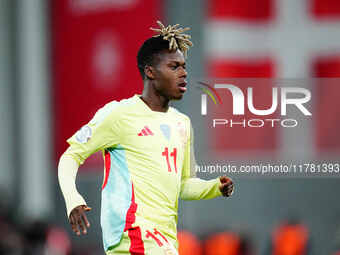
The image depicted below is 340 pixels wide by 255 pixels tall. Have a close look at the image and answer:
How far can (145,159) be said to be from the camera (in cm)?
454

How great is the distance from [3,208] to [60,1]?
13.6 ft

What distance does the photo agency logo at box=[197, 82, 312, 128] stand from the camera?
5215 mm

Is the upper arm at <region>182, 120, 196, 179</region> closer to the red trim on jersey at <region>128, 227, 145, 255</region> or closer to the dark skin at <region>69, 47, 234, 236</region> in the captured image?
the dark skin at <region>69, 47, 234, 236</region>

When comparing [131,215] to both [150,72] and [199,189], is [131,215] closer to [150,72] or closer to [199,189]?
[199,189]

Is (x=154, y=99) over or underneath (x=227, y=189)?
over

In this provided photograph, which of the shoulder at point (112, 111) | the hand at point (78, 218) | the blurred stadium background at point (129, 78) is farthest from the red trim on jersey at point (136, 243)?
the blurred stadium background at point (129, 78)

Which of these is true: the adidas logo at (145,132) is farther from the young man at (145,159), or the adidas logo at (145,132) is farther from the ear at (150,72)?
the ear at (150,72)

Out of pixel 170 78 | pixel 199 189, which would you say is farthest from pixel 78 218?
pixel 170 78

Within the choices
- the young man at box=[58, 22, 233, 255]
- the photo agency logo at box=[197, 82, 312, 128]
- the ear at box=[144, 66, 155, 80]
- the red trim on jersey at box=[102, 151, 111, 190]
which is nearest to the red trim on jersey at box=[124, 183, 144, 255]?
the young man at box=[58, 22, 233, 255]

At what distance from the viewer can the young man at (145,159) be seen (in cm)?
445

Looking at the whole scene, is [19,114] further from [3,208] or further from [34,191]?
[3,208]

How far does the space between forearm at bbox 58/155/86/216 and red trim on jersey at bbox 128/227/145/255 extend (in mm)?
314

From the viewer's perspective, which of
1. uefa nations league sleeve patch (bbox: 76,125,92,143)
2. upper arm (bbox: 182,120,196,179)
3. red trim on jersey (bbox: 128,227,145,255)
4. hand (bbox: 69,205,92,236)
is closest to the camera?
hand (bbox: 69,205,92,236)

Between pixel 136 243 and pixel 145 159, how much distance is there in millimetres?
450
